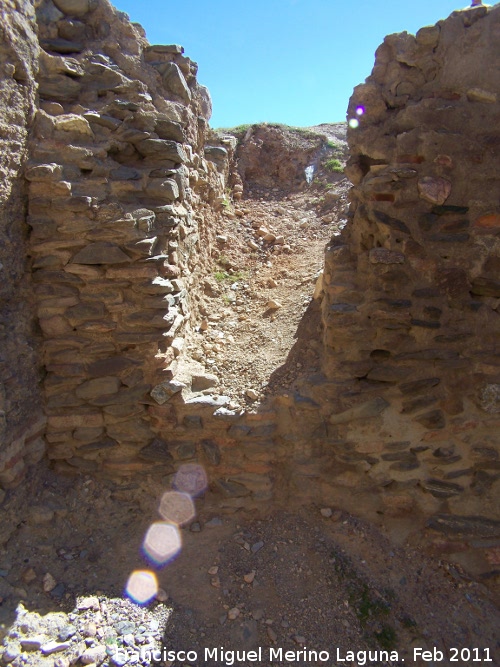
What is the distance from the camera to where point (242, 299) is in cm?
411

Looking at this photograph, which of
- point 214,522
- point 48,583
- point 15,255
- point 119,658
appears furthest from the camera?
point 214,522

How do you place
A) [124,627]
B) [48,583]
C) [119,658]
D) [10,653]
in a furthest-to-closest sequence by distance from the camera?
[48,583]
[124,627]
[119,658]
[10,653]

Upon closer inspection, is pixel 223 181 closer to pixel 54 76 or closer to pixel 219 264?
pixel 219 264

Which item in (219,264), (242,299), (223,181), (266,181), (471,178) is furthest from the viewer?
(266,181)

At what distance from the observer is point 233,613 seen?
8.91 feet

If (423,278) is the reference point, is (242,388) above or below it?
below

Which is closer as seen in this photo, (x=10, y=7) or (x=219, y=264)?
(x=10, y=7)

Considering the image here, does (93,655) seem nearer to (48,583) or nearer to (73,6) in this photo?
(48,583)

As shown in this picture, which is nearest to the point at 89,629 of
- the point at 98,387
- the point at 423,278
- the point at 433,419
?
the point at 98,387

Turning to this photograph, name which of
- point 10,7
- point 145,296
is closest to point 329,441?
point 145,296

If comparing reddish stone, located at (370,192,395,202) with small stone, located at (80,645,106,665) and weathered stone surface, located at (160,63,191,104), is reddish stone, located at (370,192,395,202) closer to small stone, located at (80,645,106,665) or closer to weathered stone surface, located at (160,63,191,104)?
weathered stone surface, located at (160,63,191,104)

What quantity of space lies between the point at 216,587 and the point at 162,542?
46 cm

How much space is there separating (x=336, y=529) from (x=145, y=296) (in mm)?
1981

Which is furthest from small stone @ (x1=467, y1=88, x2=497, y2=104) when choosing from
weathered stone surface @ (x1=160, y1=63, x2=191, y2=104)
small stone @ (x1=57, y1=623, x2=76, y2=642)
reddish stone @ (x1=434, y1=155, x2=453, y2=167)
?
small stone @ (x1=57, y1=623, x2=76, y2=642)
